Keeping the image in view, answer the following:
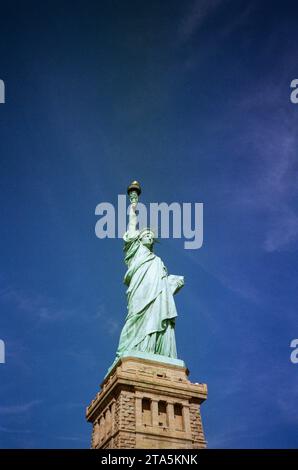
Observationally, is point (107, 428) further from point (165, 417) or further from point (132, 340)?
point (132, 340)

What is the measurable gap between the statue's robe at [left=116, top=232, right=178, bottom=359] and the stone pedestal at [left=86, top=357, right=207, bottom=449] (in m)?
2.10

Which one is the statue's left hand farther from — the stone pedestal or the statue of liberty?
the stone pedestal

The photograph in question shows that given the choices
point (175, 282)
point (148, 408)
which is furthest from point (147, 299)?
point (148, 408)

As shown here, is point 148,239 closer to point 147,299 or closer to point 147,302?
point 147,299

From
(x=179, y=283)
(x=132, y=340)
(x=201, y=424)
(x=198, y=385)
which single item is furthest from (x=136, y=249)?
(x=201, y=424)

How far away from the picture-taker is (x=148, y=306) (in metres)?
31.1

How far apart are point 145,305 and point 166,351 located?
3330 millimetres

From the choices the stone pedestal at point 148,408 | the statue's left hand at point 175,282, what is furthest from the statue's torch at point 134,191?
the stone pedestal at point 148,408

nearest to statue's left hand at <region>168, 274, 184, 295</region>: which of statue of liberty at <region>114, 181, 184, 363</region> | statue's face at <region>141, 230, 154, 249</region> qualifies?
statue of liberty at <region>114, 181, 184, 363</region>

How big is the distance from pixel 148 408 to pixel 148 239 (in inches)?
524

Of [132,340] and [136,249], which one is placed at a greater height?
[136,249]

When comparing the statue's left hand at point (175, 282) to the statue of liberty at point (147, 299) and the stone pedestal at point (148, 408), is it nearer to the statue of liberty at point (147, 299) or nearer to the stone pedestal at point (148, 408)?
the statue of liberty at point (147, 299)

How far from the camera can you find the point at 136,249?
34938 mm
